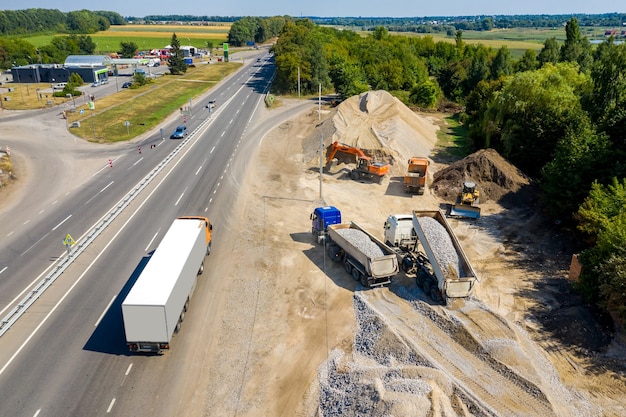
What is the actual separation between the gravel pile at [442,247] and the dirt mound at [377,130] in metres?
21.9

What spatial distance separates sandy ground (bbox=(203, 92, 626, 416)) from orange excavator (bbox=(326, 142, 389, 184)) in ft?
43.6

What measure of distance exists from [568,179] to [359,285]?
20.1 metres

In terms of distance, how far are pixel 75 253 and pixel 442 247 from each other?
82.6ft

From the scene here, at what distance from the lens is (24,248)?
34.1 m

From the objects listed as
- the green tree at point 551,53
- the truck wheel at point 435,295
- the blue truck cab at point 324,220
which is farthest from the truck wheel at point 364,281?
the green tree at point 551,53

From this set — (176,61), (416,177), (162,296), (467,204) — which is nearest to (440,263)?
(467,204)

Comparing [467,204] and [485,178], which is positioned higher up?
[485,178]

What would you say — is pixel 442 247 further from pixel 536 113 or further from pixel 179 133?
pixel 179 133

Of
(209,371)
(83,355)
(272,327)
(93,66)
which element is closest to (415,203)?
(272,327)

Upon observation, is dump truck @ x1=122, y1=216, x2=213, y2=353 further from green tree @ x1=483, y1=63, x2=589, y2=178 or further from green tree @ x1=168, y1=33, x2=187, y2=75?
green tree @ x1=168, y1=33, x2=187, y2=75

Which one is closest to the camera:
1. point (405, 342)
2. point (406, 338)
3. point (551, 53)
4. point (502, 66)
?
point (405, 342)

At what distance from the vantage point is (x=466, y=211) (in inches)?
1560

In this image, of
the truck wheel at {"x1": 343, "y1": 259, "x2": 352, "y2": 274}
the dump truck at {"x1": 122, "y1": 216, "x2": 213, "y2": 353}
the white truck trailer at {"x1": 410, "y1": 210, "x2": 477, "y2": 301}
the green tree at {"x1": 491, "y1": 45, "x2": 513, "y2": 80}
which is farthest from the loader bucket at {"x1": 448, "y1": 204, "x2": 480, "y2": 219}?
the green tree at {"x1": 491, "y1": 45, "x2": 513, "y2": 80}

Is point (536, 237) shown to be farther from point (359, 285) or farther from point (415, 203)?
point (359, 285)
